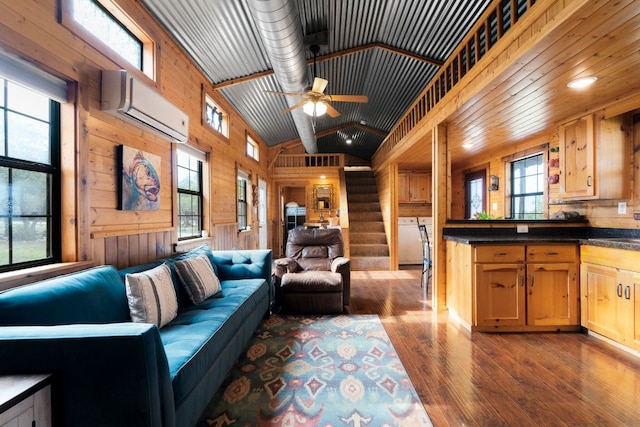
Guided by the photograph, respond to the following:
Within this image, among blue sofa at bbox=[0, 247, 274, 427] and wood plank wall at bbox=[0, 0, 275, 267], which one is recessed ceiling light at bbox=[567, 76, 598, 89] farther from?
wood plank wall at bbox=[0, 0, 275, 267]

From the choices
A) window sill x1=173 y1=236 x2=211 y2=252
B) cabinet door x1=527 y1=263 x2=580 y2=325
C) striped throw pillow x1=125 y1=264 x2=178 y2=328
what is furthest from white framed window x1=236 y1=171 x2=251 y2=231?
cabinet door x1=527 y1=263 x2=580 y2=325

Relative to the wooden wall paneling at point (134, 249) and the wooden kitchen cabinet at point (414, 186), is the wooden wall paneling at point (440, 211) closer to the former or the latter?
the wooden wall paneling at point (134, 249)

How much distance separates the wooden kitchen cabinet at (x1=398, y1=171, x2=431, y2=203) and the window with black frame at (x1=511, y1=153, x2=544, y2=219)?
7.29 feet

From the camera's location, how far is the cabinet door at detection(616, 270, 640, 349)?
2268 millimetres

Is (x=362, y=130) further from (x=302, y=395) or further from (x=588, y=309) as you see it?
(x=302, y=395)

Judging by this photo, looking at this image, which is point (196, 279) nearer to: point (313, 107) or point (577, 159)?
point (313, 107)

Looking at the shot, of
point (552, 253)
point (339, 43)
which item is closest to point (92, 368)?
point (552, 253)

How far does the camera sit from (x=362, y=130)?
8297mm

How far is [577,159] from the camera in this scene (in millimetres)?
2961

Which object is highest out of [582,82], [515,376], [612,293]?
[582,82]

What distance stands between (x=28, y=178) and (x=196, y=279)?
1217 millimetres

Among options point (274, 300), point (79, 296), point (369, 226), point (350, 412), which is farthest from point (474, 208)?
point (79, 296)

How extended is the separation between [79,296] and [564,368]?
10.8ft

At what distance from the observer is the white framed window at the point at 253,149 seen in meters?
5.86
